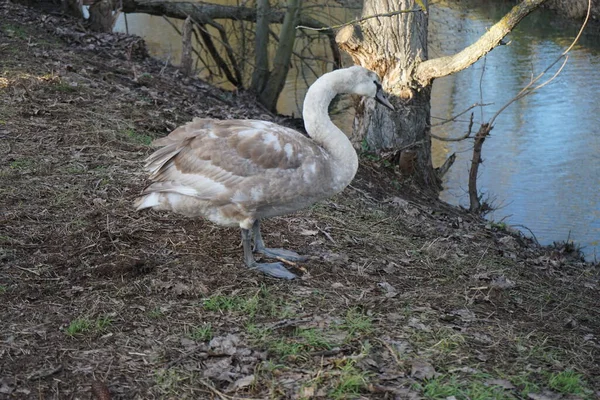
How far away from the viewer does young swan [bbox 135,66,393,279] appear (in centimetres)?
490

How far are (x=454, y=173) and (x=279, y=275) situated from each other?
702 centimetres

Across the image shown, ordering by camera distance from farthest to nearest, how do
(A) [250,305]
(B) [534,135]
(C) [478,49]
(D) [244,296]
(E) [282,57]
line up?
(E) [282,57] < (B) [534,135] < (C) [478,49] < (D) [244,296] < (A) [250,305]

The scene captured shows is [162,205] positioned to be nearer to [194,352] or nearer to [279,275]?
[279,275]

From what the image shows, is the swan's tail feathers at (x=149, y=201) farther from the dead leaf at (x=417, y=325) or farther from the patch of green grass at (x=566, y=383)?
the patch of green grass at (x=566, y=383)

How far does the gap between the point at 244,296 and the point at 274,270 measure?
402 mm

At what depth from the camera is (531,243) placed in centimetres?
816

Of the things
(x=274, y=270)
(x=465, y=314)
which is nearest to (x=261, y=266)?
(x=274, y=270)

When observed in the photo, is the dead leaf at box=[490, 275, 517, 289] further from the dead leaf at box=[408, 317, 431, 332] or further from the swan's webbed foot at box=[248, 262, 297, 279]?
the swan's webbed foot at box=[248, 262, 297, 279]

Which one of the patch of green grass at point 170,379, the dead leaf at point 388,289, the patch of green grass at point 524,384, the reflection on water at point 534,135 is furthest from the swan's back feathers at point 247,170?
the reflection on water at point 534,135

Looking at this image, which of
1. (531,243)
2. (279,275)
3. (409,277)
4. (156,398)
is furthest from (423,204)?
(156,398)

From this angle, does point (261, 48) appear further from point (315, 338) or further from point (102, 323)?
point (315, 338)

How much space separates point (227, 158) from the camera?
498 centimetres

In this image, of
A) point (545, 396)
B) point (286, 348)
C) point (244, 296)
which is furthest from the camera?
point (244, 296)

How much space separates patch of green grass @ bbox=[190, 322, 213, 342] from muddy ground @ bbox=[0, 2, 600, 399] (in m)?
0.01
